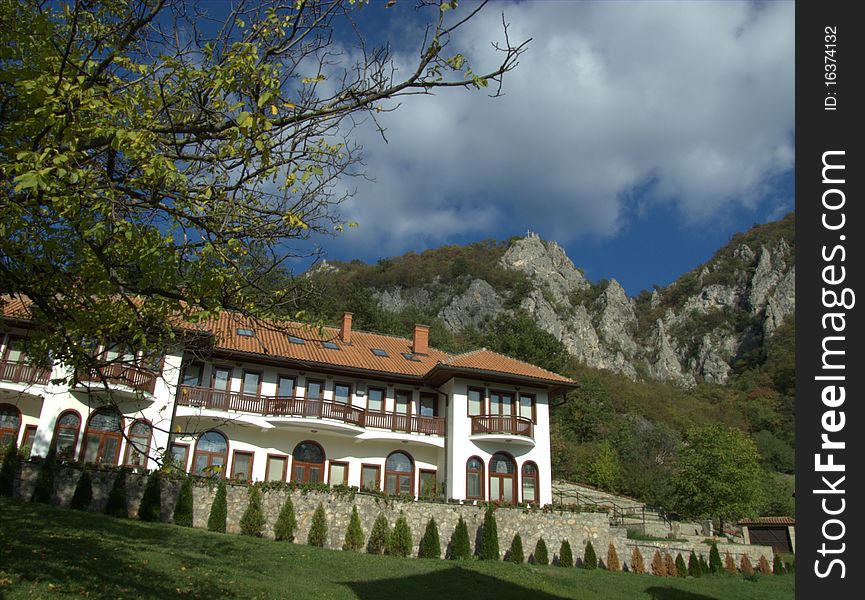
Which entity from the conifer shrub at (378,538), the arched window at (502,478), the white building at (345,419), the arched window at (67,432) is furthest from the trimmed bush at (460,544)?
the arched window at (67,432)

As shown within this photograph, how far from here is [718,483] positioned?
29.2m

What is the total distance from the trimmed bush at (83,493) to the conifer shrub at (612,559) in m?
15.4

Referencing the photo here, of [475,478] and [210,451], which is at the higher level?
[210,451]

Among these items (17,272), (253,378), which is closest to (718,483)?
(253,378)

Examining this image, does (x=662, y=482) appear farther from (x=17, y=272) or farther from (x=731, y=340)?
(x=731, y=340)

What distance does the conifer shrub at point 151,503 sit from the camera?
17.5 meters

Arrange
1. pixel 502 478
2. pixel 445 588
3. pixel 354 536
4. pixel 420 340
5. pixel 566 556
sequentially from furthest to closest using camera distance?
pixel 420 340
pixel 502 478
pixel 566 556
pixel 354 536
pixel 445 588

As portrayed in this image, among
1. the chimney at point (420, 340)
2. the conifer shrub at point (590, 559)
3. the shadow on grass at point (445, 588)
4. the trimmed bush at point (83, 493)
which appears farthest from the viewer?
the chimney at point (420, 340)

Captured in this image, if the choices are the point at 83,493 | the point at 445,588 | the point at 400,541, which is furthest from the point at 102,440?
the point at 445,588

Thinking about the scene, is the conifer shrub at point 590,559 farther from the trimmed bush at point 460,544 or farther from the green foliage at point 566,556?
the trimmed bush at point 460,544

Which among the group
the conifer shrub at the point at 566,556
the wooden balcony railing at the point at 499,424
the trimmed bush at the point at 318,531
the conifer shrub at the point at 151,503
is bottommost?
the conifer shrub at the point at 566,556

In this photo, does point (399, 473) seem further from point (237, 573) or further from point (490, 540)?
point (237, 573)

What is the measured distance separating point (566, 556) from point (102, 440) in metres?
15.0

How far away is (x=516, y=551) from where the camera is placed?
1941cm
